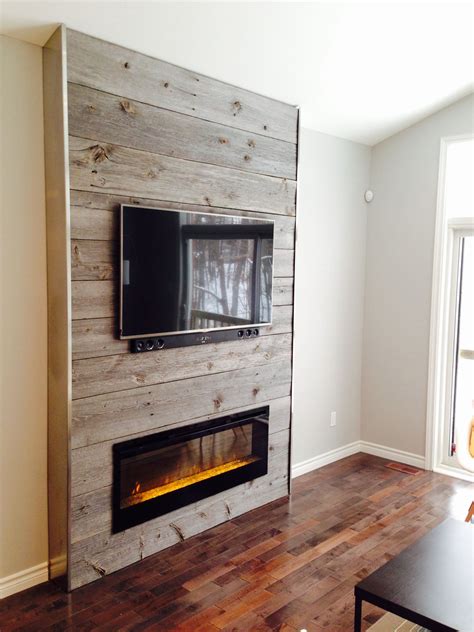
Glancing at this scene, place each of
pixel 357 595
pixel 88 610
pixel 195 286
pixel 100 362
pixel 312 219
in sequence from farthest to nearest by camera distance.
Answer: pixel 312 219 → pixel 195 286 → pixel 100 362 → pixel 88 610 → pixel 357 595

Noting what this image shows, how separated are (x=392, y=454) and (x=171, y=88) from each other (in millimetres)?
3094

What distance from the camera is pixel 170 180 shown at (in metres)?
2.86

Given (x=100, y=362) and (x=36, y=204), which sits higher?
(x=36, y=204)

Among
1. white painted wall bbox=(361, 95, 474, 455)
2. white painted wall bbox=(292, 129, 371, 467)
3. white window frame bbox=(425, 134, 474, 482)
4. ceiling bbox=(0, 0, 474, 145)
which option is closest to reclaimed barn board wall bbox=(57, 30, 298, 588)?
ceiling bbox=(0, 0, 474, 145)

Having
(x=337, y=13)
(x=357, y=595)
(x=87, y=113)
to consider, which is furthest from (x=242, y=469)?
(x=337, y=13)

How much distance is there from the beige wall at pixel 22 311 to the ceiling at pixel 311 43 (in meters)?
0.22

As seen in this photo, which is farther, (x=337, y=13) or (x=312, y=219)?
(x=312, y=219)

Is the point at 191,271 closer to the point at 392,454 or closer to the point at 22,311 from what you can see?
the point at 22,311

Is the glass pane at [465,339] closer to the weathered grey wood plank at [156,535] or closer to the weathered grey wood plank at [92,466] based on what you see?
the weathered grey wood plank at [156,535]

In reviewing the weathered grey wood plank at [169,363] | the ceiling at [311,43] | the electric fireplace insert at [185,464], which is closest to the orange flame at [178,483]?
the electric fireplace insert at [185,464]

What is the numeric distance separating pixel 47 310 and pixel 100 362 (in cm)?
33

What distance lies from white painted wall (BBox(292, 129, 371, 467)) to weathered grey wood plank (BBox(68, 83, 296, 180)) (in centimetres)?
41

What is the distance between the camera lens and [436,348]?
4.19m

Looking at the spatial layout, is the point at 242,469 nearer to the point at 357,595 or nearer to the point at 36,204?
the point at 357,595
